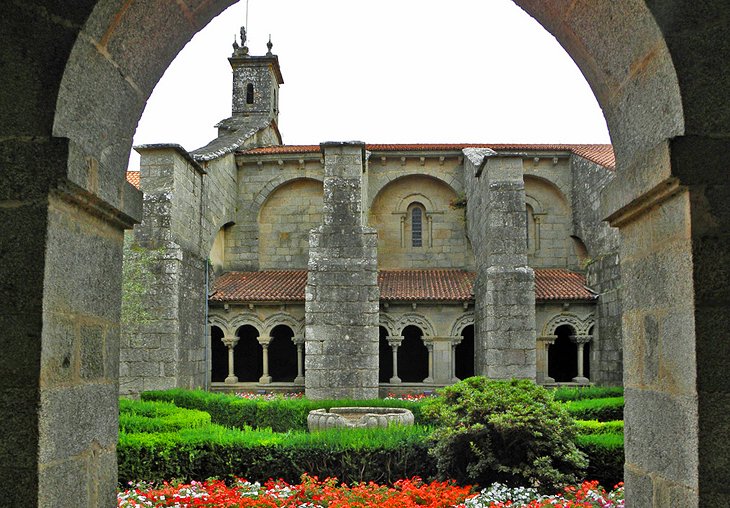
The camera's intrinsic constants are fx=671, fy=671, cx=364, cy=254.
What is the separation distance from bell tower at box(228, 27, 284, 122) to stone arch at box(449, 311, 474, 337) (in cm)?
1103

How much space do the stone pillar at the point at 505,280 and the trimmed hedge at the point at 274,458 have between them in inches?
309

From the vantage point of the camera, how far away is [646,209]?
288 cm

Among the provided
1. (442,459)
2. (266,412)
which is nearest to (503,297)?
(266,412)

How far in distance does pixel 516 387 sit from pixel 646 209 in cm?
439

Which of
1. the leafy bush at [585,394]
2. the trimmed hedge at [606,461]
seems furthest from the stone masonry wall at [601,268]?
the trimmed hedge at [606,461]

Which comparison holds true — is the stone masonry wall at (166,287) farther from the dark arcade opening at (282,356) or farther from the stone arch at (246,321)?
the dark arcade opening at (282,356)

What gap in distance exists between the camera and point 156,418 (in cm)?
873

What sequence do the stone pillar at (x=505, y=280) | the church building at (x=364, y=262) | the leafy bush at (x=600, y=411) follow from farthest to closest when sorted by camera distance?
the church building at (x=364, y=262)
the stone pillar at (x=505, y=280)
the leafy bush at (x=600, y=411)

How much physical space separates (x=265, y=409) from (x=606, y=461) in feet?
20.9

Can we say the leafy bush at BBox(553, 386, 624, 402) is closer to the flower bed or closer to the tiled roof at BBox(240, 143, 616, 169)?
the flower bed

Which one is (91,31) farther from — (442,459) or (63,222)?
(442,459)

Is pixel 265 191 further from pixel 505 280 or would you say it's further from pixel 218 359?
pixel 505 280

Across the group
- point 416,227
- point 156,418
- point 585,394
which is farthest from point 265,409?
point 416,227

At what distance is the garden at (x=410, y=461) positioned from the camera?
5.75 meters
